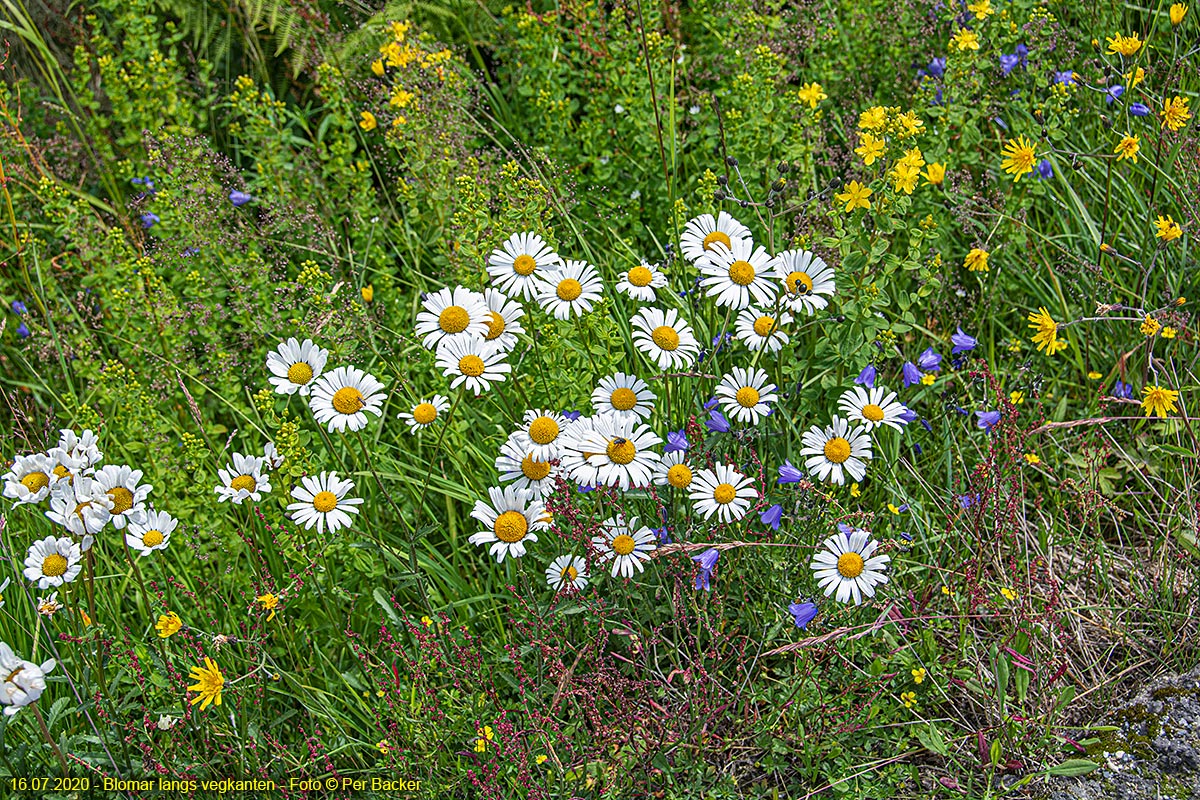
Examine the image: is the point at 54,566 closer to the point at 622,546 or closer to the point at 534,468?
the point at 534,468

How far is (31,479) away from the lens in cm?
228

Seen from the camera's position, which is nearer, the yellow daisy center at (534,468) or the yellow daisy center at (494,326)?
the yellow daisy center at (534,468)

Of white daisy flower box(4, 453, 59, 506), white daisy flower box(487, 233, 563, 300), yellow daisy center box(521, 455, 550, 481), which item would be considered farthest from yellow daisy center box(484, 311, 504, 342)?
white daisy flower box(4, 453, 59, 506)

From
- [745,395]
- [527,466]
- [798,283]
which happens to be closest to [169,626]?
[527,466]

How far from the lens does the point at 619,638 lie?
2.62 m

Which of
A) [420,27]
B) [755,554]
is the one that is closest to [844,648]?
[755,554]

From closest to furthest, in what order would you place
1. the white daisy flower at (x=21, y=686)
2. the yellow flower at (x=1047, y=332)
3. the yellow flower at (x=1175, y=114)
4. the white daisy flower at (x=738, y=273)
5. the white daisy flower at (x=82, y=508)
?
the white daisy flower at (x=21, y=686) < the white daisy flower at (x=82, y=508) < the white daisy flower at (x=738, y=273) < the yellow flower at (x=1047, y=332) < the yellow flower at (x=1175, y=114)

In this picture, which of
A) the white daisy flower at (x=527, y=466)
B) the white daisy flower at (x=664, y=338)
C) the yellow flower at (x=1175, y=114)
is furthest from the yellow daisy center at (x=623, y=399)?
the yellow flower at (x=1175, y=114)

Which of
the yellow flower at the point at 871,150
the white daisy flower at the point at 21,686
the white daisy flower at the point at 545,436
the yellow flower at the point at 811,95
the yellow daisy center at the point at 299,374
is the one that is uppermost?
the yellow flower at the point at 811,95

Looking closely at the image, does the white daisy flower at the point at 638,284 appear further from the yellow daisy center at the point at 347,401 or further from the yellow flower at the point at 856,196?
the yellow daisy center at the point at 347,401

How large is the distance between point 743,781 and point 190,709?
1384mm

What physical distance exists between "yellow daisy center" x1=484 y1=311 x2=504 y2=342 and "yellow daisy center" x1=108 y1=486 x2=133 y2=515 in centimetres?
93

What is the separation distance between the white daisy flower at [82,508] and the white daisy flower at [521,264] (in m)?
1.06

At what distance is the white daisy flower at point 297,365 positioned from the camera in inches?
92.9
